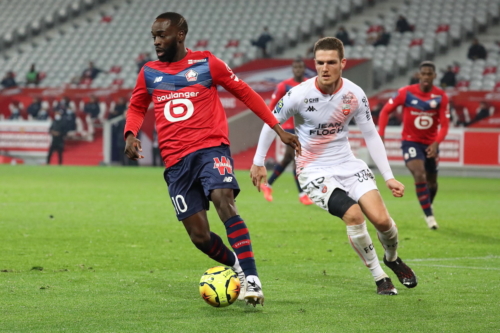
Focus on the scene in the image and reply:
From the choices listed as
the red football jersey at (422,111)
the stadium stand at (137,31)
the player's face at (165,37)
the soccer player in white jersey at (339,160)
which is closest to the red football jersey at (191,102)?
the player's face at (165,37)

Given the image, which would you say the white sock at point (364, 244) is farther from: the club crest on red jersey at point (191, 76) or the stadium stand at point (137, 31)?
the stadium stand at point (137, 31)

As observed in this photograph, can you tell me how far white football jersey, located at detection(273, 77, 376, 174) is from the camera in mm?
6477

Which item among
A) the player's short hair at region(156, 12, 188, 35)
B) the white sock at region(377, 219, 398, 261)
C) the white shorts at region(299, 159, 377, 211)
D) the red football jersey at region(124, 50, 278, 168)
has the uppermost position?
the player's short hair at region(156, 12, 188, 35)

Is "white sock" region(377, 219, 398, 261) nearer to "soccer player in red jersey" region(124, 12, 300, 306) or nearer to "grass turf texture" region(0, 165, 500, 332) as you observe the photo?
"grass turf texture" region(0, 165, 500, 332)

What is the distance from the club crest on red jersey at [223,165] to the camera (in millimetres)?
5727

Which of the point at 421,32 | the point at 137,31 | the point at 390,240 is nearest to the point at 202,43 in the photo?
the point at 137,31

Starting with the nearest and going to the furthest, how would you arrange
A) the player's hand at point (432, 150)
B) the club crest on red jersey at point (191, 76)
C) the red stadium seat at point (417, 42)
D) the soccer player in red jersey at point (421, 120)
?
the club crest on red jersey at point (191, 76) → the player's hand at point (432, 150) → the soccer player in red jersey at point (421, 120) → the red stadium seat at point (417, 42)

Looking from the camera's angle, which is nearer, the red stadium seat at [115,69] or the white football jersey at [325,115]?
the white football jersey at [325,115]

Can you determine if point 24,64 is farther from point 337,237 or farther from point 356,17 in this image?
point 337,237

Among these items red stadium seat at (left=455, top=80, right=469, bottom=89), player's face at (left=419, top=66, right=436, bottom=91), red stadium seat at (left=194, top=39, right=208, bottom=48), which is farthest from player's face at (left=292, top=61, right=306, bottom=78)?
red stadium seat at (left=194, top=39, right=208, bottom=48)

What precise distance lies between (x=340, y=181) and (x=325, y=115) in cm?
53

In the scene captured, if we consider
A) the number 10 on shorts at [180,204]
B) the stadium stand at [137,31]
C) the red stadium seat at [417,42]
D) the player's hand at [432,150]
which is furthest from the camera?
the stadium stand at [137,31]

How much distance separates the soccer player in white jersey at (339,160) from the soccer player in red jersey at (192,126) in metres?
0.44

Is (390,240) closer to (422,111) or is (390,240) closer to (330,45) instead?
(330,45)
